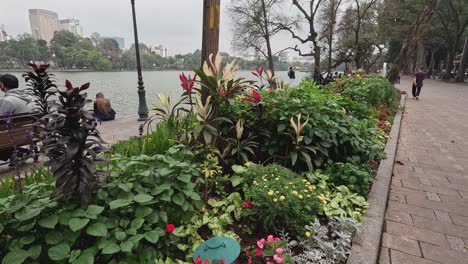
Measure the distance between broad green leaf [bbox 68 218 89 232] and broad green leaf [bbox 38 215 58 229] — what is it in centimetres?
9

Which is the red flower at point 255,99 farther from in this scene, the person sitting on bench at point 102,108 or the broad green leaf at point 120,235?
the person sitting on bench at point 102,108

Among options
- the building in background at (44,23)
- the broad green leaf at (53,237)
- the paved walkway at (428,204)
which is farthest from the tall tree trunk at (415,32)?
the building in background at (44,23)

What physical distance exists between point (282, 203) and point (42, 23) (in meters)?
30.7

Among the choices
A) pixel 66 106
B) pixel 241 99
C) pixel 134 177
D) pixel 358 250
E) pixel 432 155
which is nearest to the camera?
pixel 66 106

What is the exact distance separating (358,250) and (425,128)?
6.36 m

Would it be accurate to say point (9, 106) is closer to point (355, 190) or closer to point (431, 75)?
point (355, 190)

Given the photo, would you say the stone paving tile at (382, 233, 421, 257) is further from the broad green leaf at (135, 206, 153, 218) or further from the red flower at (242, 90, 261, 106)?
the broad green leaf at (135, 206, 153, 218)

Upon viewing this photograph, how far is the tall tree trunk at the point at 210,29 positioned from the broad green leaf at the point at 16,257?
7.00 feet

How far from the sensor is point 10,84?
4.45 m

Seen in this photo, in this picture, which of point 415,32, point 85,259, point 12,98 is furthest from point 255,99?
point 415,32

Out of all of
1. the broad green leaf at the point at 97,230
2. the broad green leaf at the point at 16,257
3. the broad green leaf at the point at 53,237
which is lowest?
the broad green leaf at the point at 16,257

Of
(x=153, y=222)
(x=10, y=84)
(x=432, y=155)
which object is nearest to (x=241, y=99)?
(x=153, y=222)

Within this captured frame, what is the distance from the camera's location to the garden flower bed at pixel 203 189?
1519 millimetres

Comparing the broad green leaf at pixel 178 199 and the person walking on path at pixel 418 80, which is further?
the person walking on path at pixel 418 80
